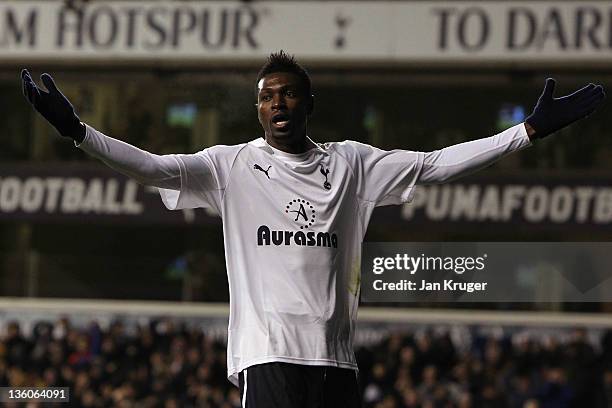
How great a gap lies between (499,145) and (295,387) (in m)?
1.34

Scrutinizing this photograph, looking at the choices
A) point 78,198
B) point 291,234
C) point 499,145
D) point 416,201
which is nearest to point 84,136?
point 291,234

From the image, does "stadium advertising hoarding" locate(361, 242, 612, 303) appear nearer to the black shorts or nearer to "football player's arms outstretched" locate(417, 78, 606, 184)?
"football player's arms outstretched" locate(417, 78, 606, 184)

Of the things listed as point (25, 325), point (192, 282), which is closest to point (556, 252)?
point (192, 282)

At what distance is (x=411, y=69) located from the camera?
2011 centimetres

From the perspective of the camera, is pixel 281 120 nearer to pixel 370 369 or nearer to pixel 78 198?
pixel 370 369

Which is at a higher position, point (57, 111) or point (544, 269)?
point (544, 269)

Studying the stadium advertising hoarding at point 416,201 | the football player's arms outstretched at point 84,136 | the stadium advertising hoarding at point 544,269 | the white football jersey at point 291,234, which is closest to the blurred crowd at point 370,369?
the stadium advertising hoarding at point 544,269

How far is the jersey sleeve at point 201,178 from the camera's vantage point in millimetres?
4957

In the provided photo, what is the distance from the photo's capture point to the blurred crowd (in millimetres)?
16094

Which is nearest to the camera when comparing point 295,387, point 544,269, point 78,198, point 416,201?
point 295,387

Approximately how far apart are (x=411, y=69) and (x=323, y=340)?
15.7 m

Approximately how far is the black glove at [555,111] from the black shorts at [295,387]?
1328 mm

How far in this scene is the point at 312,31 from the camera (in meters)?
19.9

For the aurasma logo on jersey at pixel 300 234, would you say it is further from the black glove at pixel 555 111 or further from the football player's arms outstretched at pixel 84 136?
the black glove at pixel 555 111
